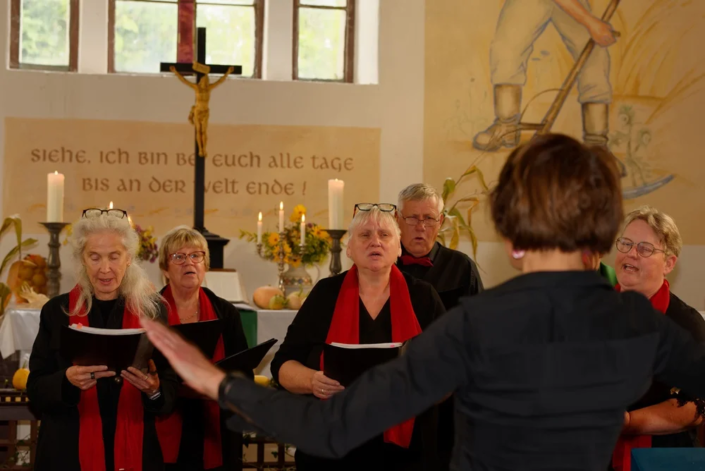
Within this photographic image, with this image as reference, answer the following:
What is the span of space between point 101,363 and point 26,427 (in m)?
3.83

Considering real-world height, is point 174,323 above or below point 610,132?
below

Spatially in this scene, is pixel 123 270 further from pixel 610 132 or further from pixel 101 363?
pixel 610 132

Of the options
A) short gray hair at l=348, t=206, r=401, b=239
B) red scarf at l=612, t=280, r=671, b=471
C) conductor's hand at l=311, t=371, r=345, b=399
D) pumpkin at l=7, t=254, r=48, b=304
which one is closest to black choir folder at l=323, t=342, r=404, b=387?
conductor's hand at l=311, t=371, r=345, b=399

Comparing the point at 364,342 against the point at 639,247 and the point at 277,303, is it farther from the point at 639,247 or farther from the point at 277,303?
the point at 277,303

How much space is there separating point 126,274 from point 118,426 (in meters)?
0.55

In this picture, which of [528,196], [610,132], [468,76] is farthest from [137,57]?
[528,196]

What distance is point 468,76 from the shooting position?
7.00 meters

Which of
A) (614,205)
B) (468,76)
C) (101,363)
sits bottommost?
(101,363)

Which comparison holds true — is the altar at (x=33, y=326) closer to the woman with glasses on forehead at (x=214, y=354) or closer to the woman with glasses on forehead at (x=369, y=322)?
the woman with glasses on forehead at (x=214, y=354)

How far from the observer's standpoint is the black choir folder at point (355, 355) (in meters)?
2.66

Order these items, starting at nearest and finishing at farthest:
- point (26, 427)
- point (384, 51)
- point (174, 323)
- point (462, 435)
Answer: point (462, 435), point (174, 323), point (26, 427), point (384, 51)

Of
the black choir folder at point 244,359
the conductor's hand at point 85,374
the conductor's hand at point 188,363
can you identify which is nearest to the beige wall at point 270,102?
the black choir folder at point 244,359

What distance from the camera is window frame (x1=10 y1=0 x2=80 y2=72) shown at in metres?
6.79

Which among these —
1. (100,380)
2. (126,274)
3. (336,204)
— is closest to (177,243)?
(126,274)
